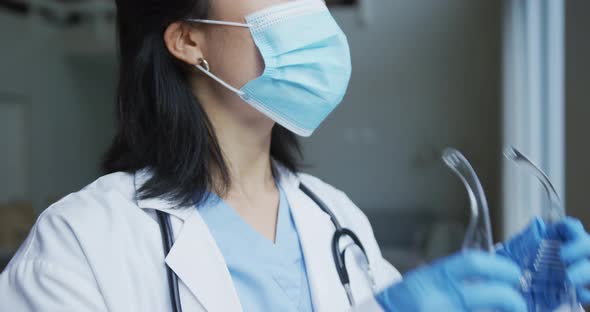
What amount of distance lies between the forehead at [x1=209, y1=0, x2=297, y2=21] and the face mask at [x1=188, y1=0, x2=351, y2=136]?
1 centimetres

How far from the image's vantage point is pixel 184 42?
3.49 feet

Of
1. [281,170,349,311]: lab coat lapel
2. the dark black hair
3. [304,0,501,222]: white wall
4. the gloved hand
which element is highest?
the dark black hair

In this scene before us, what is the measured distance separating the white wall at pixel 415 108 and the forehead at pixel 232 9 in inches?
169

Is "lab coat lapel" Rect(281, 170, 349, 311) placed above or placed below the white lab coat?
below

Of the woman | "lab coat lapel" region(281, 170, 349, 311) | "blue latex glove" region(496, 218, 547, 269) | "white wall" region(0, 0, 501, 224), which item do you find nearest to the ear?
the woman

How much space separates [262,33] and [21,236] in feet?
16.0

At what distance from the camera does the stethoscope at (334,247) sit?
34.9 inches

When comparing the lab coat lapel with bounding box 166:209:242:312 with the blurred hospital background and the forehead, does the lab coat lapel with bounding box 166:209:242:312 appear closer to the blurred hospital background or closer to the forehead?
the forehead

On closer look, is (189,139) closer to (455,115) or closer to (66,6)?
(455,115)

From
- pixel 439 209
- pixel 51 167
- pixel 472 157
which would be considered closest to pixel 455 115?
pixel 472 157

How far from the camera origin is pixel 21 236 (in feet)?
16.9

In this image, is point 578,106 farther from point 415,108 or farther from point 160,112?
point 415,108

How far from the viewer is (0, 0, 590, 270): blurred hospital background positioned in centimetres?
515

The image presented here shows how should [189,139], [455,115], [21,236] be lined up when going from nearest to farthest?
[189,139]
[21,236]
[455,115]
